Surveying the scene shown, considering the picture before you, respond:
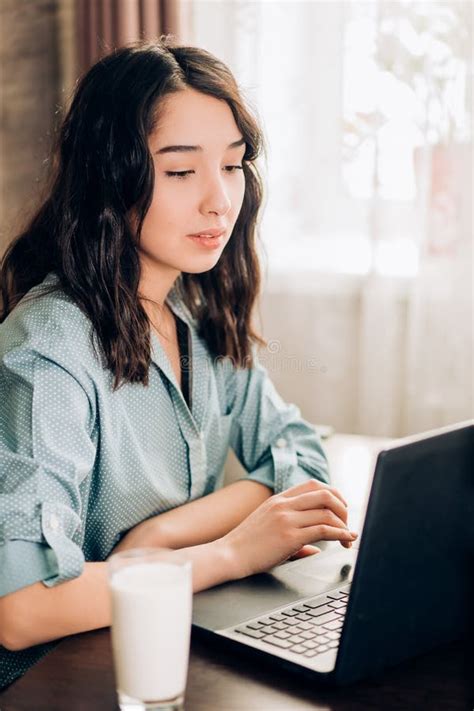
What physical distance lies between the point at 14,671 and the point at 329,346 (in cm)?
171

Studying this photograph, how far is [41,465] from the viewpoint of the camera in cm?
101

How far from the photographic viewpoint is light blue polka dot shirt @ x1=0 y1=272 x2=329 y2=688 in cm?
97

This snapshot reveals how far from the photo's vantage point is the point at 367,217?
2.59 meters

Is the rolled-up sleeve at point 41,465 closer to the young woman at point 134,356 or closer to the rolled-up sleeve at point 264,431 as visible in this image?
the young woman at point 134,356

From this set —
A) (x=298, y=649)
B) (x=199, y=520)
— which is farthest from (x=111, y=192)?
(x=298, y=649)

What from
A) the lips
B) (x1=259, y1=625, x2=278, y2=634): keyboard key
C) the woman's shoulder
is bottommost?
(x1=259, y1=625, x2=278, y2=634): keyboard key

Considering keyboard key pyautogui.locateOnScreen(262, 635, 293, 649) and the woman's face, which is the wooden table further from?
the woman's face

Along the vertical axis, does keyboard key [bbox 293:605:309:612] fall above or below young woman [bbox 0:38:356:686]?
below

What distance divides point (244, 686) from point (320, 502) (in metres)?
0.34

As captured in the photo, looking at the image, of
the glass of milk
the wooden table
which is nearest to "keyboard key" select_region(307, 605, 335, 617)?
the wooden table

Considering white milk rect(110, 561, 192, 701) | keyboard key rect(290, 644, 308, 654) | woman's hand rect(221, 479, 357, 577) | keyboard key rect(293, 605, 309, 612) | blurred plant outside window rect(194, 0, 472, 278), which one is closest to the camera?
white milk rect(110, 561, 192, 701)

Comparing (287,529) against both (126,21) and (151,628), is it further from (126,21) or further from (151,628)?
(126,21)

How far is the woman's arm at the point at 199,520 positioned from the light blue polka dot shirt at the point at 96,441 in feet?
0.12

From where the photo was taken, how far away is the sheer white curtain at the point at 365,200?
242cm
